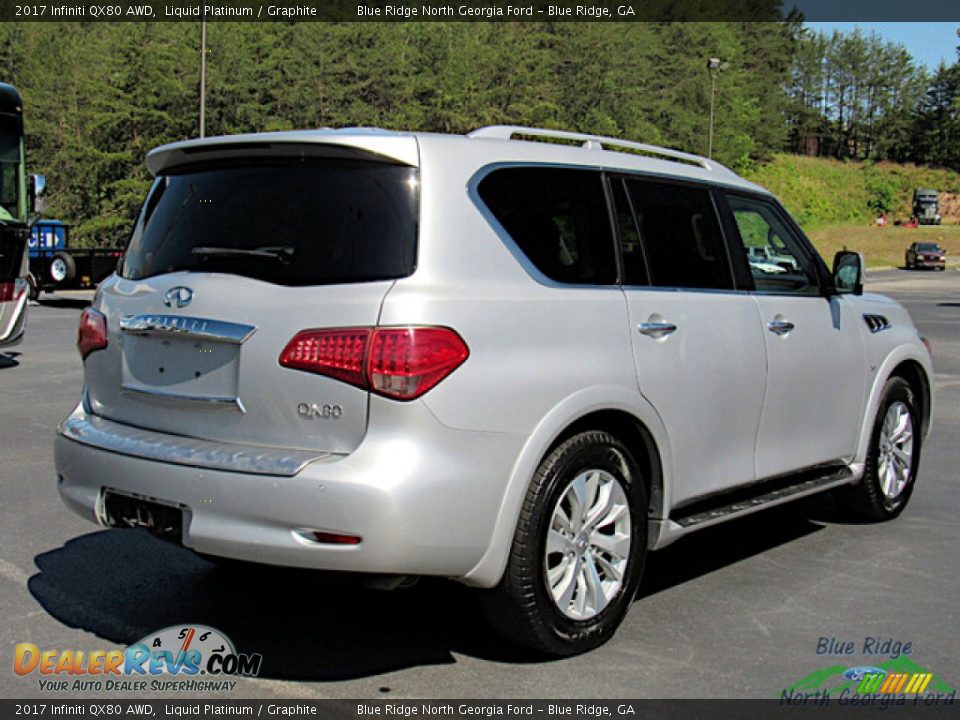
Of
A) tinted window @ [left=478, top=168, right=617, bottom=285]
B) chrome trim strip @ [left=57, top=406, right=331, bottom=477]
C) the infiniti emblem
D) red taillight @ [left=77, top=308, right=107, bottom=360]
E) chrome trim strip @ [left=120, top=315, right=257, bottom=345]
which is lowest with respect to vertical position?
chrome trim strip @ [left=57, top=406, right=331, bottom=477]

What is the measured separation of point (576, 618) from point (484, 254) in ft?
4.39

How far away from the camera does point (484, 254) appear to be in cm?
386

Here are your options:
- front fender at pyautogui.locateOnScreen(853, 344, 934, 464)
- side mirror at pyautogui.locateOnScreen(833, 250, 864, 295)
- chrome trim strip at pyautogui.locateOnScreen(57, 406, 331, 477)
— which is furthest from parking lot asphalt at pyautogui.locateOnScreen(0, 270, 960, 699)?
side mirror at pyautogui.locateOnScreen(833, 250, 864, 295)

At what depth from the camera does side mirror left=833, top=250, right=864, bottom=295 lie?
18.9 ft

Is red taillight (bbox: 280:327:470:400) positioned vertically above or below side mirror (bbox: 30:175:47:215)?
below

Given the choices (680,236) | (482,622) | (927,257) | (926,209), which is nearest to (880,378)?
(680,236)

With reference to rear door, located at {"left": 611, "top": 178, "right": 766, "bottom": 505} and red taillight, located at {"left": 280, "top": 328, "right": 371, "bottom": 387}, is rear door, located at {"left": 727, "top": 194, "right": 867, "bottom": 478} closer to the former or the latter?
rear door, located at {"left": 611, "top": 178, "right": 766, "bottom": 505}

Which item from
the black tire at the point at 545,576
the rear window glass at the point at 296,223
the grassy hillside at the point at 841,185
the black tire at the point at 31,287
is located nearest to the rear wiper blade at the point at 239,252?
the rear window glass at the point at 296,223

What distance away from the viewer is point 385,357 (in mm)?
3535

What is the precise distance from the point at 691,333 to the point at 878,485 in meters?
2.10

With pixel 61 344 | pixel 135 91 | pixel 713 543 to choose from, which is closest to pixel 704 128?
pixel 135 91

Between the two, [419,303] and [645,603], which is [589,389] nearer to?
[419,303]

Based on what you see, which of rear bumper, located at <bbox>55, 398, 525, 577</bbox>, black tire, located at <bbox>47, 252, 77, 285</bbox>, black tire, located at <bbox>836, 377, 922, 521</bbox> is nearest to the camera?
rear bumper, located at <bbox>55, 398, 525, 577</bbox>

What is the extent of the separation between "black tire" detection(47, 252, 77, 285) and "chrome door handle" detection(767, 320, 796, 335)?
21787mm
